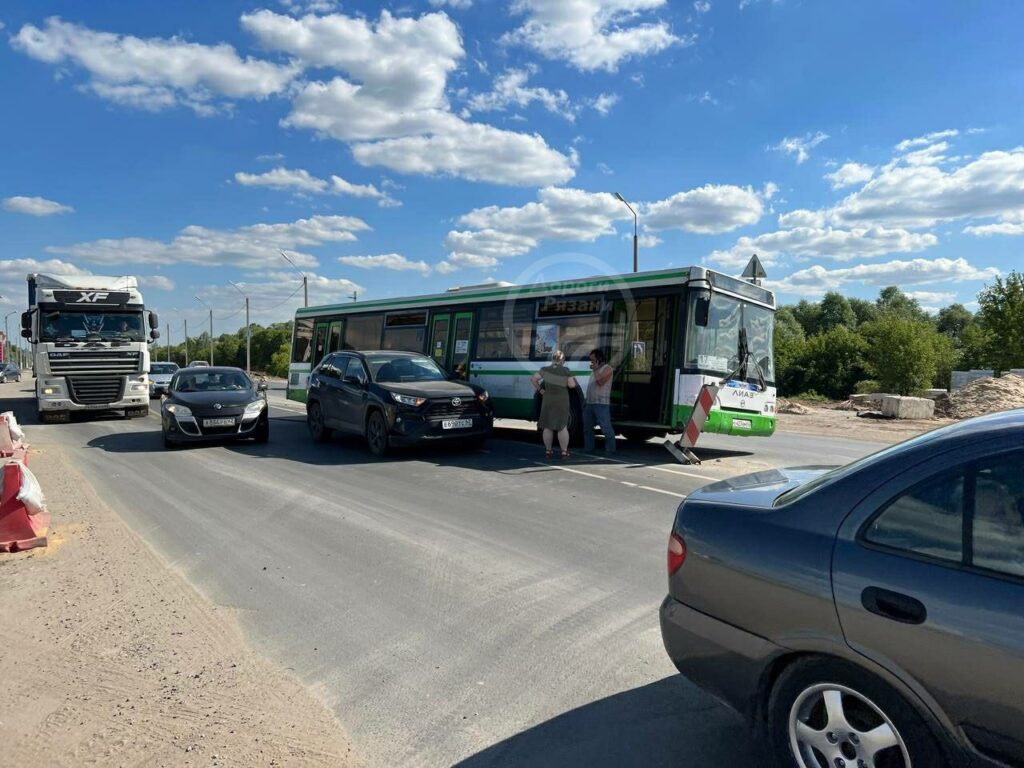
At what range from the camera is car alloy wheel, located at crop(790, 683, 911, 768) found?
2201 millimetres

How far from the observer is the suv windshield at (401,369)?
39.2 ft

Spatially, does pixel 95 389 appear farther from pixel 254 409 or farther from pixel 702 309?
pixel 702 309

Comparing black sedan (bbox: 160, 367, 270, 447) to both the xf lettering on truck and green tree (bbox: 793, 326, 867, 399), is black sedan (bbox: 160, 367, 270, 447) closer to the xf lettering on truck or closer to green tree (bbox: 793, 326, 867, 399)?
the xf lettering on truck

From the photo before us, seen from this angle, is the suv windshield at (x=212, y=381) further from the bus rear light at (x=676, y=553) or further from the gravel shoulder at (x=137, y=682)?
the bus rear light at (x=676, y=553)

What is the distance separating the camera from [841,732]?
2307 mm

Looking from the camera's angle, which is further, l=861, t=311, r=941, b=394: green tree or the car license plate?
l=861, t=311, r=941, b=394: green tree

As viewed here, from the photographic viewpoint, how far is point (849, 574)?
2.32m

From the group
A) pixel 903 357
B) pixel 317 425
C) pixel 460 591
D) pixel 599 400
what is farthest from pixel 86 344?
pixel 903 357

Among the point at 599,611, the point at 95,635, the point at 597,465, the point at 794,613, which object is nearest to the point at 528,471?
the point at 597,465

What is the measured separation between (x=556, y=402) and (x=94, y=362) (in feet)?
43.8

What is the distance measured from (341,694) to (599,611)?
1778 millimetres

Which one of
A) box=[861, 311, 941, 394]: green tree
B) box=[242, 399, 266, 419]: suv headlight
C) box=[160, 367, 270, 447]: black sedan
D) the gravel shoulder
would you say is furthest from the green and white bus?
box=[861, 311, 941, 394]: green tree

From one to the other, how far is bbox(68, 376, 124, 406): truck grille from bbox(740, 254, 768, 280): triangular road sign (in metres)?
15.8

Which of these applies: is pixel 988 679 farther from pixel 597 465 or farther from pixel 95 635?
pixel 597 465
